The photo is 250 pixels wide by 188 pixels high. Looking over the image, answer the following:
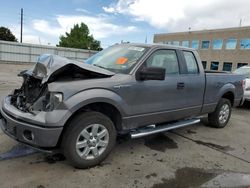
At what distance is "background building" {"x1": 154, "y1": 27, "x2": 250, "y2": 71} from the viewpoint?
3362cm

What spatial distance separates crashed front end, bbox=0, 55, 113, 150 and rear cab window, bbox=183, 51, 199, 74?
6.25 ft

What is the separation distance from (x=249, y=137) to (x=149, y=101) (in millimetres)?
2894

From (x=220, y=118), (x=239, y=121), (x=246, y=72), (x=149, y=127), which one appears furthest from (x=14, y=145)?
(x=246, y=72)

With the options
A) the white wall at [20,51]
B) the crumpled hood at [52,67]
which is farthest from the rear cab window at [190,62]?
the white wall at [20,51]

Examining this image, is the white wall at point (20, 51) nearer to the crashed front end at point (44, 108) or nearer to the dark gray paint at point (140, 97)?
the dark gray paint at point (140, 97)

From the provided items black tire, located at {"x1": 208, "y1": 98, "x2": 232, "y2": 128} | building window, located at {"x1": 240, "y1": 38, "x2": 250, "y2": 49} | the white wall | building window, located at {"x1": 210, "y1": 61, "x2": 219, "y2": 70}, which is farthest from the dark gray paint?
building window, located at {"x1": 210, "y1": 61, "x2": 219, "y2": 70}

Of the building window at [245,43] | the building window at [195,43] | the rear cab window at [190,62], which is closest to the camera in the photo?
the rear cab window at [190,62]

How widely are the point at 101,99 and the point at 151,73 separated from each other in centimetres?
86

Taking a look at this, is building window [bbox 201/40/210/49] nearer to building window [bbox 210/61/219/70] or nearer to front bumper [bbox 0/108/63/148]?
building window [bbox 210/61/219/70]

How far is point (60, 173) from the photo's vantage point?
10.4ft

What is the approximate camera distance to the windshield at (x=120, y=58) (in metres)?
3.79

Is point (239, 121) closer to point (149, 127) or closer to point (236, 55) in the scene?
point (149, 127)

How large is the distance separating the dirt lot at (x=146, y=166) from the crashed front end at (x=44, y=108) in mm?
461

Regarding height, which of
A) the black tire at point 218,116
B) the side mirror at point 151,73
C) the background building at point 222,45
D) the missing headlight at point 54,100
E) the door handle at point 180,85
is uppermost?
the background building at point 222,45
